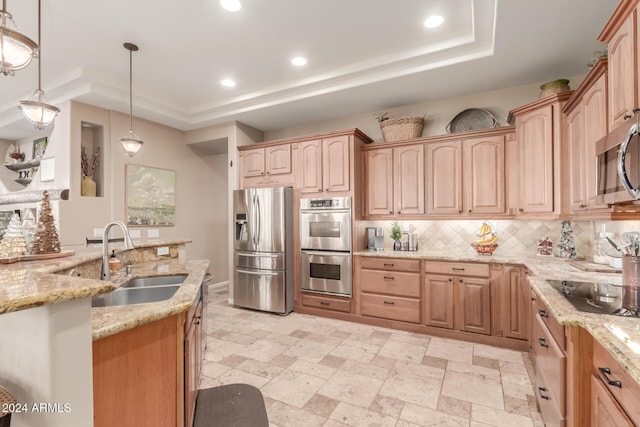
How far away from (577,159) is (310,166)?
9.25 ft

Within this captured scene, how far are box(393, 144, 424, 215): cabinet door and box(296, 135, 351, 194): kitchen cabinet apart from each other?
64 cm

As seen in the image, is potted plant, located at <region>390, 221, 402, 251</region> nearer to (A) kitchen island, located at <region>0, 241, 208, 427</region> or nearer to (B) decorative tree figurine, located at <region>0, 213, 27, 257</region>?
(A) kitchen island, located at <region>0, 241, 208, 427</region>

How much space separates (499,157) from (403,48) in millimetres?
1599

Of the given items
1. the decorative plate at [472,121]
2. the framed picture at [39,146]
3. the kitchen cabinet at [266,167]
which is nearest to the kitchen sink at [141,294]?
the kitchen cabinet at [266,167]

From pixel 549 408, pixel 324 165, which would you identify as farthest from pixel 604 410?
pixel 324 165

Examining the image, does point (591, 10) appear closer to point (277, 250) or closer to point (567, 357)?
point (567, 357)

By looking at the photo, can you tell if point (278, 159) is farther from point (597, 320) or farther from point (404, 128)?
point (597, 320)

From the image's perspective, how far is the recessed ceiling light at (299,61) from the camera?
3.12m

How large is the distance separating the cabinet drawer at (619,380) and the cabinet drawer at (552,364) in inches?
6.8

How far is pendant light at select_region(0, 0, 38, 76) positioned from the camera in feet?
4.92

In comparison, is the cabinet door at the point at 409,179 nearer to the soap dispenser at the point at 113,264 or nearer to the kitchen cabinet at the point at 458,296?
the kitchen cabinet at the point at 458,296

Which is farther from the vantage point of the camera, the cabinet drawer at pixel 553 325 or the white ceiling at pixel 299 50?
the white ceiling at pixel 299 50

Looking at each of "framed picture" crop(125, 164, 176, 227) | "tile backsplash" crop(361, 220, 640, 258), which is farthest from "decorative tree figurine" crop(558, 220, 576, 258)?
"framed picture" crop(125, 164, 176, 227)

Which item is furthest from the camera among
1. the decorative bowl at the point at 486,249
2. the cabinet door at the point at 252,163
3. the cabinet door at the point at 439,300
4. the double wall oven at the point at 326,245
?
the cabinet door at the point at 252,163
